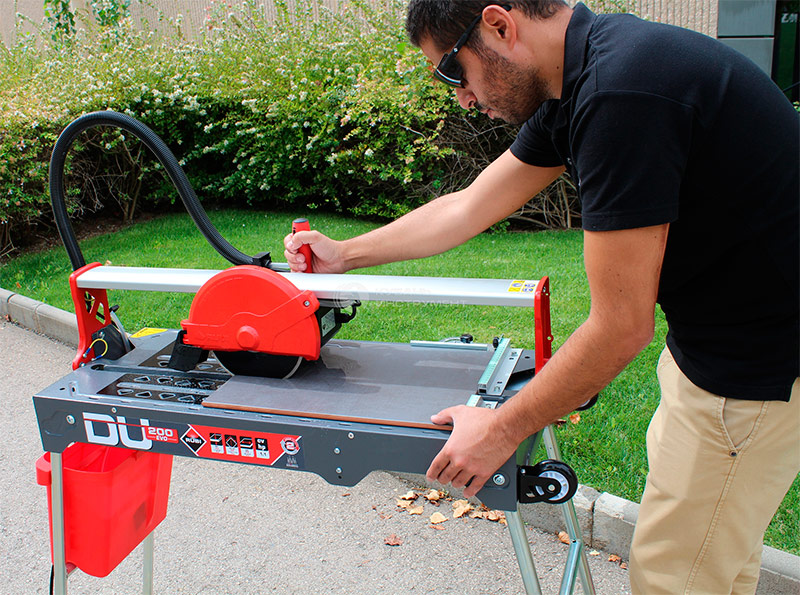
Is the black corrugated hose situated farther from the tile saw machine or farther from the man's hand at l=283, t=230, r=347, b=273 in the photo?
the man's hand at l=283, t=230, r=347, b=273

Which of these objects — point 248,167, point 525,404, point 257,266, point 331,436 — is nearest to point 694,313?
point 525,404

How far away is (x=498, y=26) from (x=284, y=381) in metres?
1.03

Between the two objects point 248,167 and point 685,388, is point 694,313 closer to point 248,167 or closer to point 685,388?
point 685,388

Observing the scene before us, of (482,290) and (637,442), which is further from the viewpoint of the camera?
(637,442)

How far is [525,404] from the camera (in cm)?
148

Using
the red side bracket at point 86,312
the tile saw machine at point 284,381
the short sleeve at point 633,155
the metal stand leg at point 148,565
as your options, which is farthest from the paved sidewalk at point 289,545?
the short sleeve at point 633,155

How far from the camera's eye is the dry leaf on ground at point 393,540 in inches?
118

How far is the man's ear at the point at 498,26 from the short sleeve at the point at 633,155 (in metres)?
0.27

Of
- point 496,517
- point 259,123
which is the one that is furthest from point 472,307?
point 259,123

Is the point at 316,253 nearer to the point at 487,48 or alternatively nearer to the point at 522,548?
the point at 487,48

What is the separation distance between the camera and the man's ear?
1463 mm

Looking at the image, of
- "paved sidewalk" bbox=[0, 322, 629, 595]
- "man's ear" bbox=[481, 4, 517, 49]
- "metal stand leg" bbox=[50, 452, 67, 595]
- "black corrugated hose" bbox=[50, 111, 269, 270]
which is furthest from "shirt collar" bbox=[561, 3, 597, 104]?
"paved sidewalk" bbox=[0, 322, 629, 595]

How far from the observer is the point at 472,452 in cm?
149

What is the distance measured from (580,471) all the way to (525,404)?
172 cm
